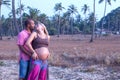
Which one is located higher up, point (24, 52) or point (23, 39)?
point (23, 39)

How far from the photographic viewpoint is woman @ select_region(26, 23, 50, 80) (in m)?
6.82

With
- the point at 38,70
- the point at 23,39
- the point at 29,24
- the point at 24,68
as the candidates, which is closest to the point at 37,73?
the point at 38,70

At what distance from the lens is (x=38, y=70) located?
22.5 feet

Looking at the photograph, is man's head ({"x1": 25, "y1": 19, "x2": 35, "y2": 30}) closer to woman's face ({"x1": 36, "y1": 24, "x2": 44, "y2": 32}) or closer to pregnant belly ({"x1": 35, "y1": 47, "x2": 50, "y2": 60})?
woman's face ({"x1": 36, "y1": 24, "x2": 44, "y2": 32})

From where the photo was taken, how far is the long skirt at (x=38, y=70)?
22.4 feet

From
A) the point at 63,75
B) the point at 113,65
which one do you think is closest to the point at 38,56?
the point at 63,75

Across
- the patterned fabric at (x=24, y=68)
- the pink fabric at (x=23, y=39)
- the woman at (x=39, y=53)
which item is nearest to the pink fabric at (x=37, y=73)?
the woman at (x=39, y=53)

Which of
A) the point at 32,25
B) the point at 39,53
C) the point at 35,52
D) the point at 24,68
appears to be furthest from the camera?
the point at 32,25

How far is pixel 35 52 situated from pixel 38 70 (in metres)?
0.37

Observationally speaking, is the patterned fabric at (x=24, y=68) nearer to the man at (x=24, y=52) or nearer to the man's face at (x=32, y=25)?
the man at (x=24, y=52)

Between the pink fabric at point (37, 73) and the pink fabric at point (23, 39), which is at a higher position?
the pink fabric at point (23, 39)

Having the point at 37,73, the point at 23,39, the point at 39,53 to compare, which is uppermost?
the point at 23,39

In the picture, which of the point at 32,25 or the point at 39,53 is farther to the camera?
the point at 32,25

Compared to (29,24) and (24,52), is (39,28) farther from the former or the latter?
(24,52)
